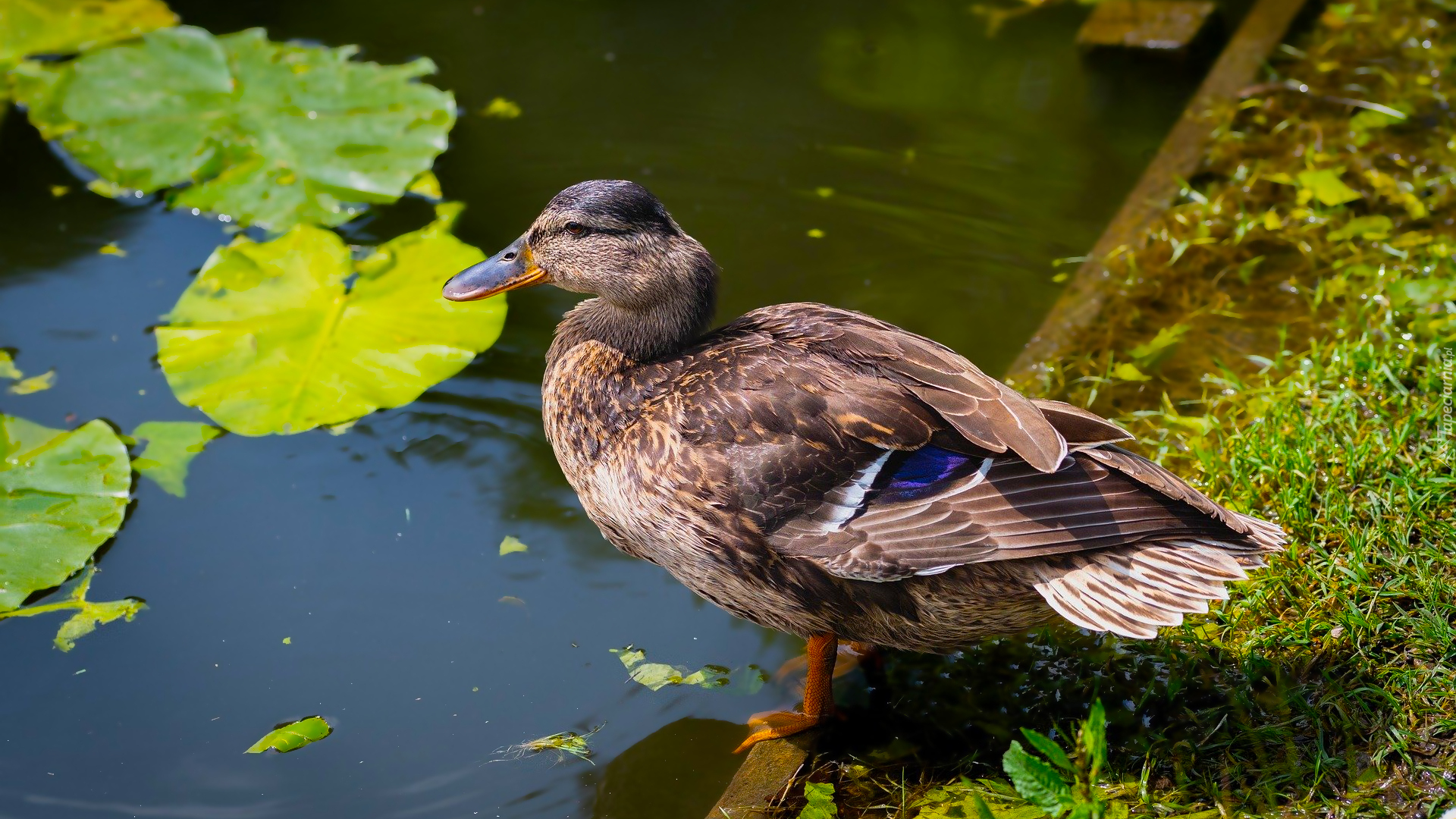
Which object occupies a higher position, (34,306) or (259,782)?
(34,306)

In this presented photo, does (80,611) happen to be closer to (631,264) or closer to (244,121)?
(631,264)

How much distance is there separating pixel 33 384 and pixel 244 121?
1217 mm

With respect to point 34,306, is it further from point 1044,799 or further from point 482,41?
point 1044,799

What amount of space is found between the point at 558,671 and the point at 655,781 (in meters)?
0.40

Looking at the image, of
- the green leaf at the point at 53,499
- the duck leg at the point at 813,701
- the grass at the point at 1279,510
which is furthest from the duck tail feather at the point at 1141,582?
the green leaf at the point at 53,499

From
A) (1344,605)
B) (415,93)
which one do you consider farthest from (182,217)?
(1344,605)

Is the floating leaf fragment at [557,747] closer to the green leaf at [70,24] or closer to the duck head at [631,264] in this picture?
the duck head at [631,264]

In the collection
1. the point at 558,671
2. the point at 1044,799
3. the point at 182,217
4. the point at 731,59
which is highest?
the point at 731,59

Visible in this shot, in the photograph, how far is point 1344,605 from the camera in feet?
9.04

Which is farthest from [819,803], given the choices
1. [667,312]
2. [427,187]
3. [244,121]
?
[244,121]

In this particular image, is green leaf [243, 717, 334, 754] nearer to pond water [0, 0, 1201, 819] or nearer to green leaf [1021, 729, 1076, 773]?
pond water [0, 0, 1201, 819]

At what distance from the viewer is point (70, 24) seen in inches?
192

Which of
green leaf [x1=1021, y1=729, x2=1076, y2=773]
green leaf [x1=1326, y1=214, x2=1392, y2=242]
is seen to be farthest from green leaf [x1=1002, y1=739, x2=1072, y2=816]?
green leaf [x1=1326, y1=214, x2=1392, y2=242]

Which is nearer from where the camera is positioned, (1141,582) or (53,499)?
(1141,582)
